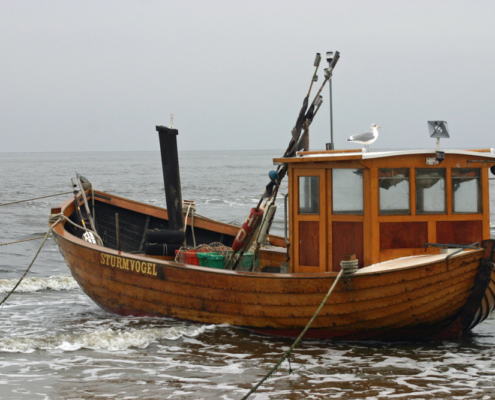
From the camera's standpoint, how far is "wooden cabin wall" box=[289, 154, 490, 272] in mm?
7789

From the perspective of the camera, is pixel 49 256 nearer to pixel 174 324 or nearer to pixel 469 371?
pixel 174 324

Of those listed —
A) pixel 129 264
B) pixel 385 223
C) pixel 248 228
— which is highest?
pixel 385 223

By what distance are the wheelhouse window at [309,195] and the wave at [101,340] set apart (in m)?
1.99

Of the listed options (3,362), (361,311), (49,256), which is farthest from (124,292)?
(49,256)

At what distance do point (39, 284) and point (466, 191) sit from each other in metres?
8.58

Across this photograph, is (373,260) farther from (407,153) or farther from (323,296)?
(407,153)

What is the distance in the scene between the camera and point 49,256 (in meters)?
16.6

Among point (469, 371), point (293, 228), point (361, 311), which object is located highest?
point (293, 228)

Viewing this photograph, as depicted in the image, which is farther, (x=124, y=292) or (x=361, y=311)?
(x=124, y=292)

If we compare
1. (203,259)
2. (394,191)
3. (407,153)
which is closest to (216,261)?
(203,259)

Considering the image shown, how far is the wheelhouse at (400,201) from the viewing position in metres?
7.80

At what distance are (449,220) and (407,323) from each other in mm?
1320

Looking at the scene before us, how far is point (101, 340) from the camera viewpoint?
8.61m

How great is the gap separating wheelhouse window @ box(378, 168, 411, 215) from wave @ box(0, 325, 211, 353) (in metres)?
2.77
